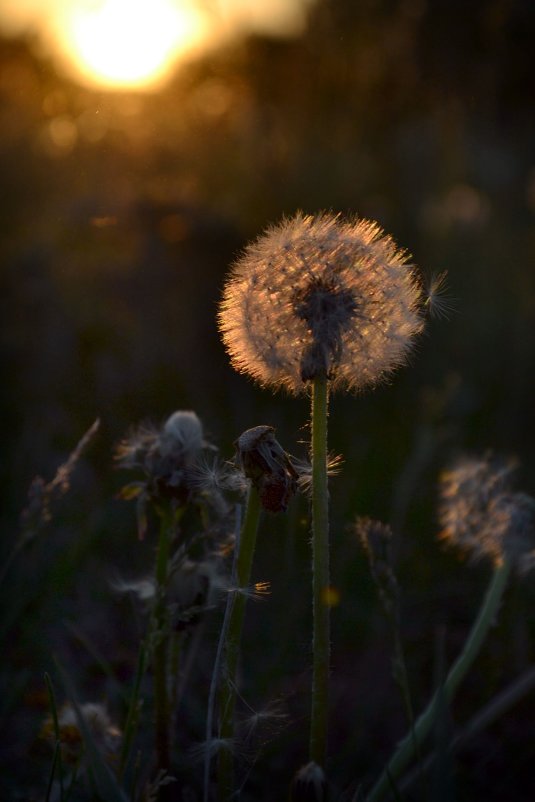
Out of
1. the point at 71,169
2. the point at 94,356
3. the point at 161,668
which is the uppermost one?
the point at 71,169

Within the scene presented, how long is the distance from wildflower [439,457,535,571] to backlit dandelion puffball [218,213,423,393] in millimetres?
722

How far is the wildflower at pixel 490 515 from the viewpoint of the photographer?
202cm

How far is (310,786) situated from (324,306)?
2.62ft

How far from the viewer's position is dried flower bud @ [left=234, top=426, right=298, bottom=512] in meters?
1.42

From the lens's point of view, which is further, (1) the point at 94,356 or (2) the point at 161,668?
(1) the point at 94,356

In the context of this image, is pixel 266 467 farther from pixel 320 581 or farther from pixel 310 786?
pixel 310 786

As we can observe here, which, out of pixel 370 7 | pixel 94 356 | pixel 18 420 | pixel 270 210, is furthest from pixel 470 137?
pixel 18 420

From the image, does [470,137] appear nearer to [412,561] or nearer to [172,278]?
[172,278]

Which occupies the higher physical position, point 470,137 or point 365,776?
point 470,137

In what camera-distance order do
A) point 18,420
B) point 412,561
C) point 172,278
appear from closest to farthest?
point 412,561, point 18,420, point 172,278

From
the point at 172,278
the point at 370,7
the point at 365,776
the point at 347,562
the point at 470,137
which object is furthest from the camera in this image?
the point at 470,137

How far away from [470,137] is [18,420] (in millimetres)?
9734

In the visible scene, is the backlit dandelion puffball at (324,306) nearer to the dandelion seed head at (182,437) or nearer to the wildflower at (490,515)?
the dandelion seed head at (182,437)

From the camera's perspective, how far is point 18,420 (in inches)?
157
